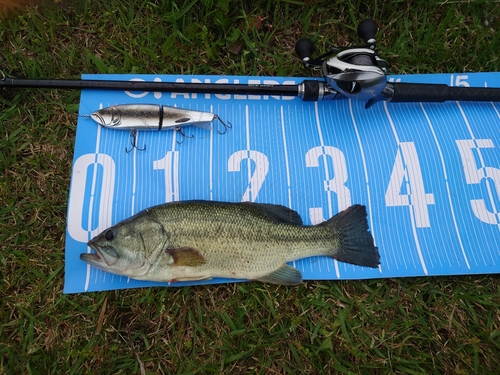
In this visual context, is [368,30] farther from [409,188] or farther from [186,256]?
[186,256]

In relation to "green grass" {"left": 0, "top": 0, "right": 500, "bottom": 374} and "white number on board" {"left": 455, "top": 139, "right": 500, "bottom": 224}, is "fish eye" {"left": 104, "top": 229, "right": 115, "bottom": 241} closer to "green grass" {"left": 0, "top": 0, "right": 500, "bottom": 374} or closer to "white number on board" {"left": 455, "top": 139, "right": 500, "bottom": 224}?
"green grass" {"left": 0, "top": 0, "right": 500, "bottom": 374}

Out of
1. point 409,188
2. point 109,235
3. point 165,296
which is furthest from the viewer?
point 409,188

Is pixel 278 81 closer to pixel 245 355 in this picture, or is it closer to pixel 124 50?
pixel 124 50

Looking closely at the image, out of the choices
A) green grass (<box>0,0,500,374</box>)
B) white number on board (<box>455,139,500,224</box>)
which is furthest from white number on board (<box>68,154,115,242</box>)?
white number on board (<box>455,139,500,224</box>)

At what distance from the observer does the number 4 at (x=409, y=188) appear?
3047 mm

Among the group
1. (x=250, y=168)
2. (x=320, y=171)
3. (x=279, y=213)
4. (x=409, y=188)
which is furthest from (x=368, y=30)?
(x=279, y=213)

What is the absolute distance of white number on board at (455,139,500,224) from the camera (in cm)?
304

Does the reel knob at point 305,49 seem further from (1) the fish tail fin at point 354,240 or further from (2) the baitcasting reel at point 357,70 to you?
(1) the fish tail fin at point 354,240

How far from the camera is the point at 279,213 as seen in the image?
281 centimetres

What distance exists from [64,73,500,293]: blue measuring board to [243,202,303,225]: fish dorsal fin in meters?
0.22

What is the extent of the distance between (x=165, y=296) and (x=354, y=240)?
1639mm

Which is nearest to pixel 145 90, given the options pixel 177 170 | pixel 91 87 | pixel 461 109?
pixel 91 87

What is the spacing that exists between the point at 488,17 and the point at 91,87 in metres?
4.08

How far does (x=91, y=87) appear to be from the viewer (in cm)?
309
